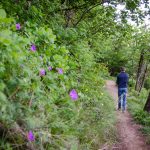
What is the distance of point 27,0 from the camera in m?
6.29

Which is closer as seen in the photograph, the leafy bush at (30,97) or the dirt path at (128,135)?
the leafy bush at (30,97)

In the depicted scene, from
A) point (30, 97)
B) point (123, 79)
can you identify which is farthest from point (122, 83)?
point (30, 97)

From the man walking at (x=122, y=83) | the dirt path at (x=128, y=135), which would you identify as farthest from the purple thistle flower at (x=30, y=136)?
the man walking at (x=122, y=83)

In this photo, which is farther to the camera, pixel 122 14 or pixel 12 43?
pixel 122 14

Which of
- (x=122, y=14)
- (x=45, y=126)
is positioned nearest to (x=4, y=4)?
(x=45, y=126)

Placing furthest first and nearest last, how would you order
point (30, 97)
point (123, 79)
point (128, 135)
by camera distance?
point (123, 79), point (128, 135), point (30, 97)

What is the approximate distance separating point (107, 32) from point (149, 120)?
3.28 metres

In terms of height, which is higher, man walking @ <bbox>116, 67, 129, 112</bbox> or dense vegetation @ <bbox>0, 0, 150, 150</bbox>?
dense vegetation @ <bbox>0, 0, 150, 150</bbox>

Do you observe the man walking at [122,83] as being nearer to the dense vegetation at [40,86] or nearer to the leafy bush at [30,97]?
the dense vegetation at [40,86]

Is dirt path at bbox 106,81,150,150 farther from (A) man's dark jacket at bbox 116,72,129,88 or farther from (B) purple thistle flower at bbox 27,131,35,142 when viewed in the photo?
(B) purple thistle flower at bbox 27,131,35,142

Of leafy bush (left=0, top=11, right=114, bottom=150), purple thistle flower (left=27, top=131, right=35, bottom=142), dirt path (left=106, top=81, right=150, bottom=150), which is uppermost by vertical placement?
leafy bush (left=0, top=11, right=114, bottom=150)

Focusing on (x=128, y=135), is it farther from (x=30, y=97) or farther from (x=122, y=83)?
(x=30, y=97)

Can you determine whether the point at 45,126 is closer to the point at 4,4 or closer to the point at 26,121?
the point at 26,121

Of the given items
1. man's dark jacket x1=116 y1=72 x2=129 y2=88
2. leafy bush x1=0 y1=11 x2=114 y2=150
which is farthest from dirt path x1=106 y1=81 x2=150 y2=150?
leafy bush x1=0 y1=11 x2=114 y2=150
